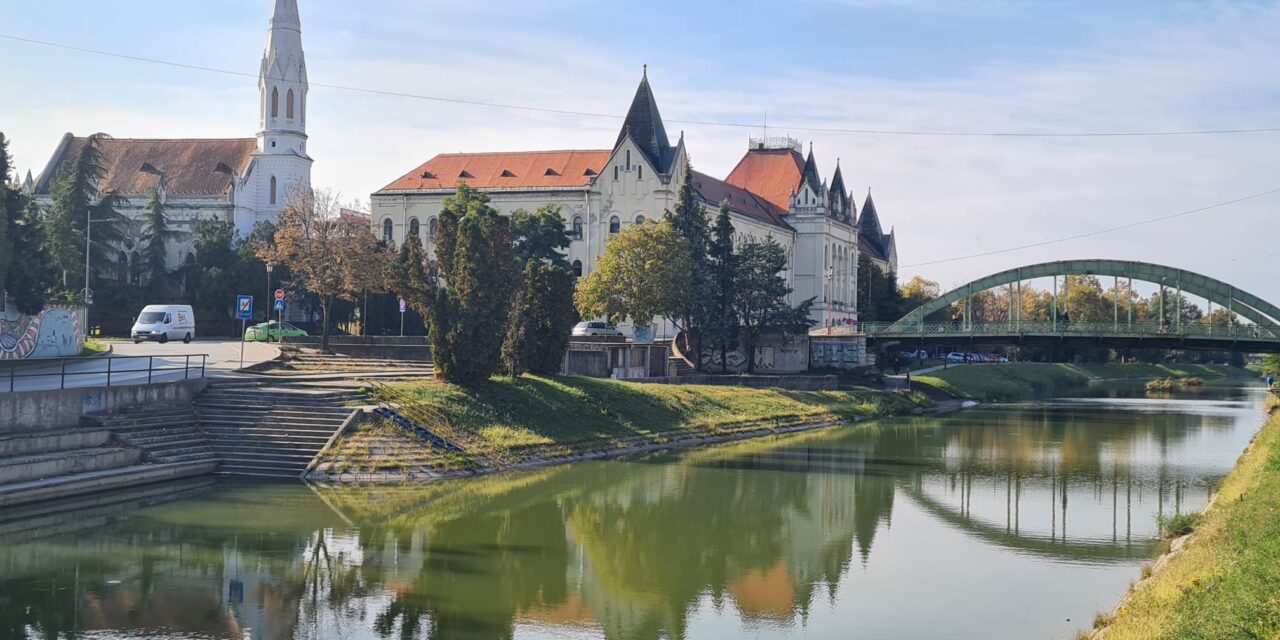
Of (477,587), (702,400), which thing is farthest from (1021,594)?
(702,400)

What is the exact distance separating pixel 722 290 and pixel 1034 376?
4499 centimetres

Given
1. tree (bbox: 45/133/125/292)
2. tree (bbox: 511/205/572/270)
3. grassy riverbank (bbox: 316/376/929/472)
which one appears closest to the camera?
grassy riverbank (bbox: 316/376/929/472)

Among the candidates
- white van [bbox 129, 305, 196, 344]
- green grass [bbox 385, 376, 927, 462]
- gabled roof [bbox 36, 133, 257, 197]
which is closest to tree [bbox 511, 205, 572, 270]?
green grass [bbox 385, 376, 927, 462]

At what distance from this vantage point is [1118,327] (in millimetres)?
69625

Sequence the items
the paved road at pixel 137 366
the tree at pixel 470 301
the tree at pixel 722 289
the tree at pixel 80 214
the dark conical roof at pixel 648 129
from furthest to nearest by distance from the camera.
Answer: the dark conical roof at pixel 648 129, the tree at pixel 80 214, the tree at pixel 722 289, the tree at pixel 470 301, the paved road at pixel 137 366

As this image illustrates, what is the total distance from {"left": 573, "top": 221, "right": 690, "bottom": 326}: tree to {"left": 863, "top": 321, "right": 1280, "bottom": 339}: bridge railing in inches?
704

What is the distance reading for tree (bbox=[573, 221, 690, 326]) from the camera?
67.2 metres

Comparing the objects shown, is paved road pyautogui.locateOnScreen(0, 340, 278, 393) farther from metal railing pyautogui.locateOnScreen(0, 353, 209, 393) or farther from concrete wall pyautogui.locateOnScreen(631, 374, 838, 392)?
concrete wall pyautogui.locateOnScreen(631, 374, 838, 392)

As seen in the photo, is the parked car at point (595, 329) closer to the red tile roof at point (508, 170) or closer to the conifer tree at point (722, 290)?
the conifer tree at point (722, 290)

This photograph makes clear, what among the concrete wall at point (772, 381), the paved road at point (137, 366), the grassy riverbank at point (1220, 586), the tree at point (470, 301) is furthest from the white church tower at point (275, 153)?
the grassy riverbank at point (1220, 586)

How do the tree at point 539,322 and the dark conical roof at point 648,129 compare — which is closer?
the tree at point 539,322

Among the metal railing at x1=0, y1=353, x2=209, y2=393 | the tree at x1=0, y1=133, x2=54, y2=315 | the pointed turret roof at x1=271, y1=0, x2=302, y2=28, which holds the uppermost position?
the pointed turret roof at x1=271, y1=0, x2=302, y2=28

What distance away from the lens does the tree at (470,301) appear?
43.4 meters

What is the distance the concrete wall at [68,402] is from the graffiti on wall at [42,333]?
11.0 m
